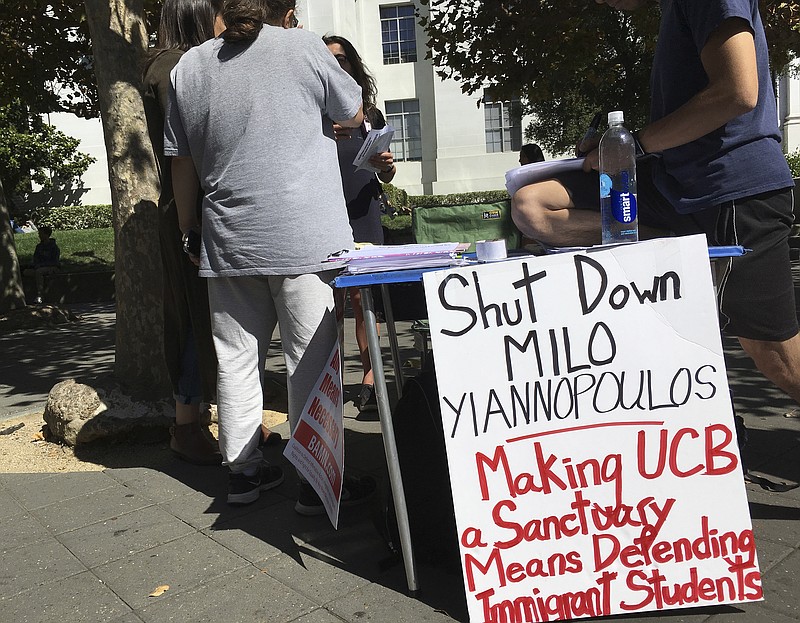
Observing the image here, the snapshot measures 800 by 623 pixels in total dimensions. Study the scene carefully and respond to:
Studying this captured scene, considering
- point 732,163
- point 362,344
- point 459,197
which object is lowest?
point 362,344

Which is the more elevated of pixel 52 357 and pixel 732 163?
pixel 732 163

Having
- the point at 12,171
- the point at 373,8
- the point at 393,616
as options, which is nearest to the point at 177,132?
the point at 393,616

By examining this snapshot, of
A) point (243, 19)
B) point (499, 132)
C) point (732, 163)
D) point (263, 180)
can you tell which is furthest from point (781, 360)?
point (499, 132)

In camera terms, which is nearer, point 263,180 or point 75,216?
point 263,180

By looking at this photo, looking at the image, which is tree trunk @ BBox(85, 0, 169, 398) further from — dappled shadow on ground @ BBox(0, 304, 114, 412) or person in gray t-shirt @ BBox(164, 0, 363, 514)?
person in gray t-shirt @ BBox(164, 0, 363, 514)

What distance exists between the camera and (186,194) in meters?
3.14

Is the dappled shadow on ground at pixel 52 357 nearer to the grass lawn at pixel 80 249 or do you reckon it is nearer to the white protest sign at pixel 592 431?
the white protest sign at pixel 592 431

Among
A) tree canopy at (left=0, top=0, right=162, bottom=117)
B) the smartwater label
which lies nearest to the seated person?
the smartwater label

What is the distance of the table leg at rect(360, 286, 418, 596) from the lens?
2270 millimetres

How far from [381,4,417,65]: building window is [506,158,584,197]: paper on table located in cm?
3035

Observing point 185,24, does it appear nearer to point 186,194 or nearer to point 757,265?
point 186,194

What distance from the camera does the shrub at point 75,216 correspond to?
2516cm

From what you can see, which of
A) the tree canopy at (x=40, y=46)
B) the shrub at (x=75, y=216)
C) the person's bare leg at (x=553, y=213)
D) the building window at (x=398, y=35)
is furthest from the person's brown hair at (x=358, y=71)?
the building window at (x=398, y=35)

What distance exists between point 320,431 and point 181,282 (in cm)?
132
